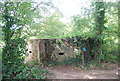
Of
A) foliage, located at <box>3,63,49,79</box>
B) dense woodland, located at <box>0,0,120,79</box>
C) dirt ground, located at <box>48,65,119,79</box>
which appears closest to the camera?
foliage, located at <box>3,63,49,79</box>

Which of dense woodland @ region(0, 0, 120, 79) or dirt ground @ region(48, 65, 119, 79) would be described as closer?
dense woodland @ region(0, 0, 120, 79)

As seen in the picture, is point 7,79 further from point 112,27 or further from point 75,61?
point 112,27

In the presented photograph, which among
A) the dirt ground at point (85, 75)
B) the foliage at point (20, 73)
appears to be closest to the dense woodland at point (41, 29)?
the foliage at point (20, 73)

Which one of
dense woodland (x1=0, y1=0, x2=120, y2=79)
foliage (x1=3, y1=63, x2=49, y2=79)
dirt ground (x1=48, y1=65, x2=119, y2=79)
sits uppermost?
dense woodland (x1=0, y1=0, x2=120, y2=79)

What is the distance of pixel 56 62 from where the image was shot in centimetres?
542

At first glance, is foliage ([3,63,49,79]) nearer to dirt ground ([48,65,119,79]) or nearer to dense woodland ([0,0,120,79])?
dense woodland ([0,0,120,79])

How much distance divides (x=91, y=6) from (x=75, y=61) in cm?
294

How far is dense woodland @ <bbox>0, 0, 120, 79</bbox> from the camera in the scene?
275cm

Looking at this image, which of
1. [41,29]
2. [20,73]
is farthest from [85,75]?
[41,29]

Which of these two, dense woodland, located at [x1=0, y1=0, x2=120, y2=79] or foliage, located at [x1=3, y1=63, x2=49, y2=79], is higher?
dense woodland, located at [x1=0, y1=0, x2=120, y2=79]

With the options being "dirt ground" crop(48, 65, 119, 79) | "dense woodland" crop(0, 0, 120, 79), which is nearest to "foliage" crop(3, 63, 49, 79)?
"dense woodland" crop(0, 0, 120, 79)

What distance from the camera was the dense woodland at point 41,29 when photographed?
2.75 metres

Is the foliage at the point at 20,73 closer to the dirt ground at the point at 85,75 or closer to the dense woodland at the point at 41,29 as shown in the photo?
the dense woodland at the point at 41,29

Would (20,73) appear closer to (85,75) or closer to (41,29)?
(41,29)
